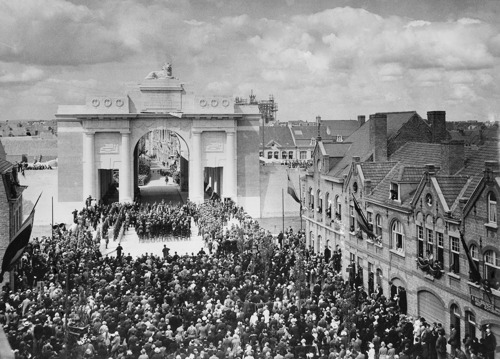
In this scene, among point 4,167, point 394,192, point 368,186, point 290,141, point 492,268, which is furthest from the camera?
point 290,141

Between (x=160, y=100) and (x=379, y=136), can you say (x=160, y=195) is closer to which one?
(x=160, y=100)

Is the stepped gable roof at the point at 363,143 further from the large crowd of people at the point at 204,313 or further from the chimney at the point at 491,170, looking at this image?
the chimney at the point at 491,170

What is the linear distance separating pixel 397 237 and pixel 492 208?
26.3 ft

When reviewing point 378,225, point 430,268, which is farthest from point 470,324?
point 378,225

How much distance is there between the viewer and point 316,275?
102 feet

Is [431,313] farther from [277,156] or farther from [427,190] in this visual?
[277,156]

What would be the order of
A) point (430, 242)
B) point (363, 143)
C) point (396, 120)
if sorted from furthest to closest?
point (396, 120) < point (363, 143) < point (430, 242)

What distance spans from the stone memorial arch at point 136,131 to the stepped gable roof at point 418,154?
32651mm

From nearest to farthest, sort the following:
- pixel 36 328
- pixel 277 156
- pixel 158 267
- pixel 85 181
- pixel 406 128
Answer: pixel 36 328 → pixel 158 267 → pixel 406 128 → pixel 85 181 → pixel 277 156

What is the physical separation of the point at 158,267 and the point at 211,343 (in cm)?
1091

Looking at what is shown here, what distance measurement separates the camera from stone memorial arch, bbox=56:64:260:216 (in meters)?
63.9

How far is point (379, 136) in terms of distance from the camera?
119 feet

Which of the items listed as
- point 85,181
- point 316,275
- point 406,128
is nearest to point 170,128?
point 85,181

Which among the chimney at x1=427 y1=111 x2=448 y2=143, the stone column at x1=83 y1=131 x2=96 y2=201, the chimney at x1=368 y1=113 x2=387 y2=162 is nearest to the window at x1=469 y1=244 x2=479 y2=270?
the chimney at x1=368 y1=113 x2=387 y2=162
